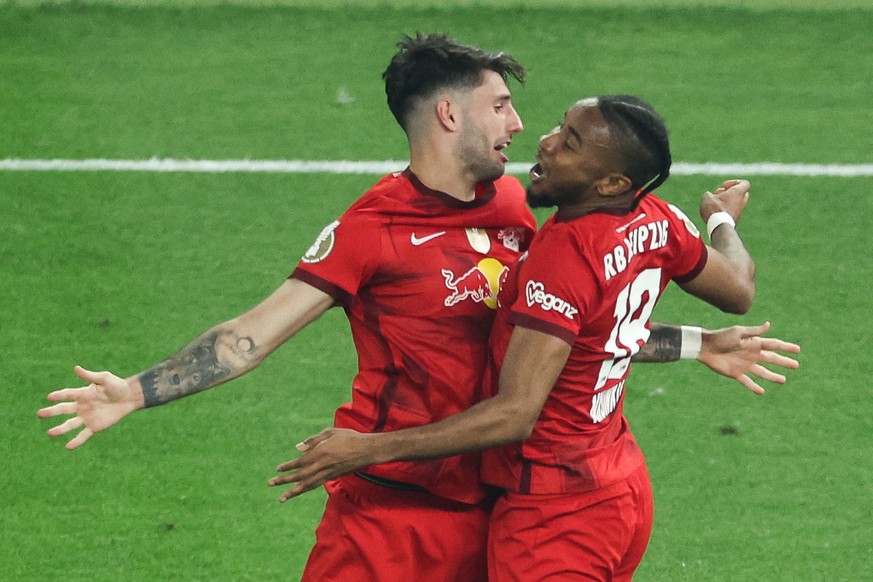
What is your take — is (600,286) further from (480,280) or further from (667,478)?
(667,478)

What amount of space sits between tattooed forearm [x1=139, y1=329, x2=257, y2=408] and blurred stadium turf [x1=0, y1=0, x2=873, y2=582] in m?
1.63

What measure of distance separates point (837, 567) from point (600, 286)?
2185 mm

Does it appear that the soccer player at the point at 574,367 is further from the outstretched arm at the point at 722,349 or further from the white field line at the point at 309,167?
the white field line at the point at 309,167

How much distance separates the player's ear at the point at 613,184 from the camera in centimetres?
376

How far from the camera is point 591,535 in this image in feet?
12.7

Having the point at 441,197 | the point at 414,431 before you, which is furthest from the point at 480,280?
the point at 414,431

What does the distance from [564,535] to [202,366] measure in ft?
3.40

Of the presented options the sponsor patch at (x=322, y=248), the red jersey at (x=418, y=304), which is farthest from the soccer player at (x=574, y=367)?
the sponsor patch at (x=322, y=248)

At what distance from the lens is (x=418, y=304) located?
3.98m

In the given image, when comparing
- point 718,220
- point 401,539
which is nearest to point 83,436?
point 401,539

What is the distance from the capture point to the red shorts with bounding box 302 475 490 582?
4094mm

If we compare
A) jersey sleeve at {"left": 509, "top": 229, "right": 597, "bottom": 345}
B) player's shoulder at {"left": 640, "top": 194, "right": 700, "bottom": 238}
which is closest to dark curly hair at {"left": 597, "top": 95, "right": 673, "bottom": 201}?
player's shoulder at {"left": 640, "top": 194, "right": 700, "bottom": 238}

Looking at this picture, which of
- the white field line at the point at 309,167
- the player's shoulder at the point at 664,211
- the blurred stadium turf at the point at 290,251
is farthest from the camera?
the white field line at the point at 309,167

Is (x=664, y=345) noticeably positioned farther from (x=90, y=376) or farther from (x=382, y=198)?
(x=90, y=376)
